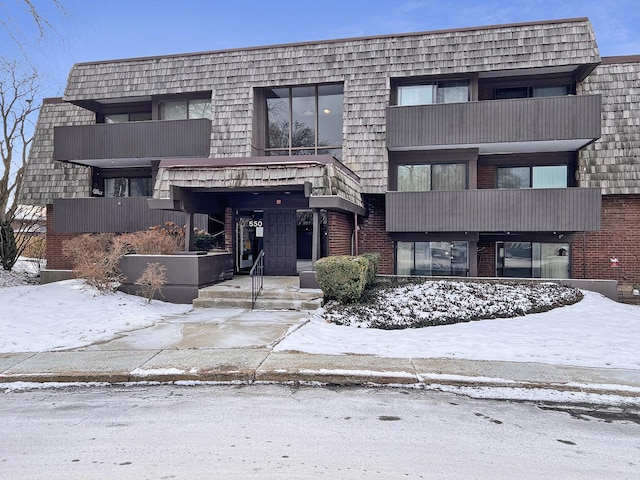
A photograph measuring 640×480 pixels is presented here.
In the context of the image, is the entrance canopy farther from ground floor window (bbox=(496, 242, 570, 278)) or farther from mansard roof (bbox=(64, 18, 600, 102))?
ground floor window (bbox=(496, 242, 570, 278))

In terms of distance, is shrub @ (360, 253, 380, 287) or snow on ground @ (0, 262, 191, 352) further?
shrub @ (360, 253, 380, 287)

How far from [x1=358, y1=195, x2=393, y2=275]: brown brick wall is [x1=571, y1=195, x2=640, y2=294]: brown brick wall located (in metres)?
6.10

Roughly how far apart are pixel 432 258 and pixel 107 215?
11.9 meters

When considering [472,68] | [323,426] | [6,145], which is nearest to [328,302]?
[323,426]

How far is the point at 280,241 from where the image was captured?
47.3 feet

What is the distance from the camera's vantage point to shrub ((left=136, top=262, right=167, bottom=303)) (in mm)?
10508

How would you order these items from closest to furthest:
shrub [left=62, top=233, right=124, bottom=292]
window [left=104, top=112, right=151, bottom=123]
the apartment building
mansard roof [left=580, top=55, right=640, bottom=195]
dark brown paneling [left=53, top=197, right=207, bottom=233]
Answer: shrub [left=62, top=233, right=124, bottom=292] < the apartment building < mansard roof [left=580, top=55, right=640, bottom=195] < dark brown paneling [left=53, top=197, right=207, bottom=233] < window [left=104, top=112, right=151, bottom=123]

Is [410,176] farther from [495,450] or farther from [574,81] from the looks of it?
[495,450]

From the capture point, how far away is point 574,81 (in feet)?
46.9

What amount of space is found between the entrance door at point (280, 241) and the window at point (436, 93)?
5557 mm

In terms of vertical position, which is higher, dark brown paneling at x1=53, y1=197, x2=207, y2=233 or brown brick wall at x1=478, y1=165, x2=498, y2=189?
brown brick wall at x1=478, y1=165, x2=498, y2=189

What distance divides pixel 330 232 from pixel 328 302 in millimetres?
2753

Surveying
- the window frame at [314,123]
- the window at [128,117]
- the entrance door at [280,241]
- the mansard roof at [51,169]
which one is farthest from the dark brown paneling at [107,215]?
the window frame at [314,123]

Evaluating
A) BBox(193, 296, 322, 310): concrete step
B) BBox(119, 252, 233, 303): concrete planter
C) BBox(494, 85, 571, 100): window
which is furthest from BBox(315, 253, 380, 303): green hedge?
BBox(494, 85, 571, 100): window
